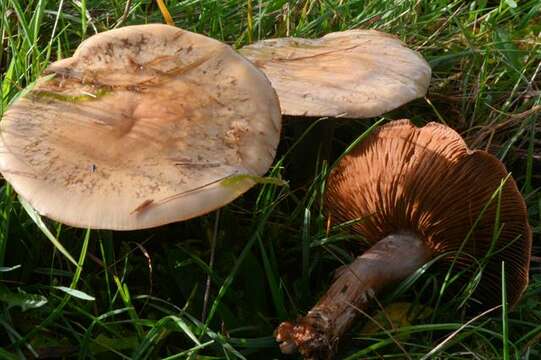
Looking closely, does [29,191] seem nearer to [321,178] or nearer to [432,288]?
[321,178]

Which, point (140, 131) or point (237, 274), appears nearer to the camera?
point (140, 131)

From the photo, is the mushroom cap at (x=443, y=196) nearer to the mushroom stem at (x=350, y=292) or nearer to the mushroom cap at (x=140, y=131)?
the mushroom stem at (x=350, y=292)

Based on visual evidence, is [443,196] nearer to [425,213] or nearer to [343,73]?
[425,213]

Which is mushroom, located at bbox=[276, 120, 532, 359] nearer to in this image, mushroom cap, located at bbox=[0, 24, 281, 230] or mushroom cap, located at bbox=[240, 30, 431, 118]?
mushroom cap, located at bbox=[240, 30, 431, 118]

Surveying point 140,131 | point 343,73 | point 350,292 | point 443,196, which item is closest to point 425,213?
point 443,196

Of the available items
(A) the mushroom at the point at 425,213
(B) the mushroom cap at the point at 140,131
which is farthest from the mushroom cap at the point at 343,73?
(B) the mushroom cap at the point at 140,131

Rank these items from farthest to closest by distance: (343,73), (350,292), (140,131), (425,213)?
(343,73) → (425,213) → (350,292) → (140,131)

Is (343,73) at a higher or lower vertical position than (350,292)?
higher
